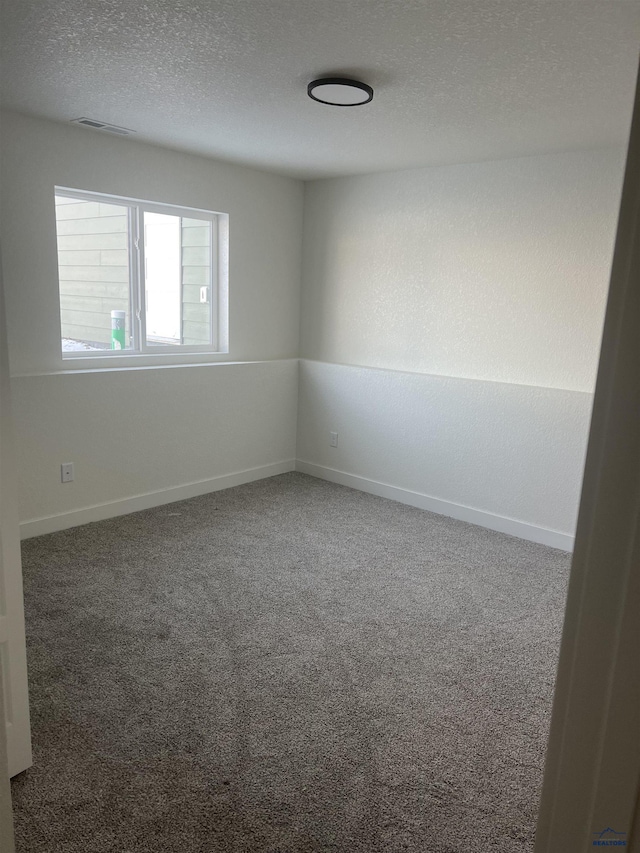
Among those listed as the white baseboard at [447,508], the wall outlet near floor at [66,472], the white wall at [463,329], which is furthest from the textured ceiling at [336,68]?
the white baseboard at [447,508]

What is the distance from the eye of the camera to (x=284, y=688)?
236 centimetres

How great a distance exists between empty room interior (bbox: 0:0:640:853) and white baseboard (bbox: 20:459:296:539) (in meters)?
0.02

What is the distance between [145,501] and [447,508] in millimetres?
2145

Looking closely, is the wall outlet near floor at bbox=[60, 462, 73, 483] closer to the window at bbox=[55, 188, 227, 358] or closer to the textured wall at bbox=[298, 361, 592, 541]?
the window at bbox=[55, 188, 227, 358]

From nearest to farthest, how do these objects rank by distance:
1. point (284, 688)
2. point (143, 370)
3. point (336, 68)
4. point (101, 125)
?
point (284, 688)
point (336, 68)
point (101, 125)
point (143, 370)

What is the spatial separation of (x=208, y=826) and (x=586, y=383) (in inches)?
124

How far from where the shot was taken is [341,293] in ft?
16.5

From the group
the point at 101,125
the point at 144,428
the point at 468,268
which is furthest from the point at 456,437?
the point at 101,125

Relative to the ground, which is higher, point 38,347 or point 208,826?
point 38,347

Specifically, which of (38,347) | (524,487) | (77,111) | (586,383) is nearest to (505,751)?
(524,487)

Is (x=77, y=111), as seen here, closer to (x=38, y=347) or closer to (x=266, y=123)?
(x=266, y=123)

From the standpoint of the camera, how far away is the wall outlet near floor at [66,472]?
12.4 ft

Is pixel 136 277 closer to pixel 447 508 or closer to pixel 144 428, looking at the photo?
pixel 144 428

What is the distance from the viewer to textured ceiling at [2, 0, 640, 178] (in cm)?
199
